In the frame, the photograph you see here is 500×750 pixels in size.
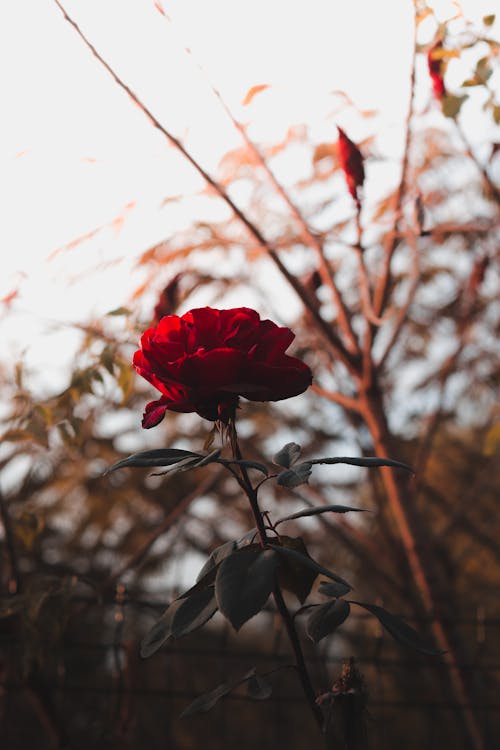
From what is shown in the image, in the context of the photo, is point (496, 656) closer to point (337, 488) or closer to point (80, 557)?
point (337, 488)

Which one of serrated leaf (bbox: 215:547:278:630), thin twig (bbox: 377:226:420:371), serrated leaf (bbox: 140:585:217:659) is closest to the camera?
serrated leaf (bbox: 215:547:278:630)

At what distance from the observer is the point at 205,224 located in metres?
1.79

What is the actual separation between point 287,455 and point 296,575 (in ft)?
0.47

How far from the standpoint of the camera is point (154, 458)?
0.89m

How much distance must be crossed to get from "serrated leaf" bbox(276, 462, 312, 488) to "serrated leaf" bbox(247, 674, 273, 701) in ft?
0.82

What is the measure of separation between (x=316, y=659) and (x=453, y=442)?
2858 millimetres

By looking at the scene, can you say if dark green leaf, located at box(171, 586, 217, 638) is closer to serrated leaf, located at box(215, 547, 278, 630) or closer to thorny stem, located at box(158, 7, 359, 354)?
serrated leaf, located at box(215, 547, 278, 630)

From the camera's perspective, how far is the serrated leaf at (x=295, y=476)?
2.71 feet

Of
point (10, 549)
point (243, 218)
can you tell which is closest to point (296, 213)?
point (243, 218)

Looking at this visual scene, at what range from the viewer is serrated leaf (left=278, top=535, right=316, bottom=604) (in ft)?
3.07

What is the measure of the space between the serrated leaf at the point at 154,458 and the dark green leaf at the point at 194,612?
150 mm

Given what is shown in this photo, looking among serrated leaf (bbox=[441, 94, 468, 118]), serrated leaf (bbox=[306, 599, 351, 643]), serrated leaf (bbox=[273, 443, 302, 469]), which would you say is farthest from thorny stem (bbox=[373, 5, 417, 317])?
serrated leaf (bbox=[306, 599, 351, 643])

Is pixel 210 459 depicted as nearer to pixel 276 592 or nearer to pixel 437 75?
pixel 276 592

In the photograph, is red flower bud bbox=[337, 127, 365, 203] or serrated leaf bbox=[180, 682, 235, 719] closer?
serrated leaf bbox=[180, 682, 235, 719]
